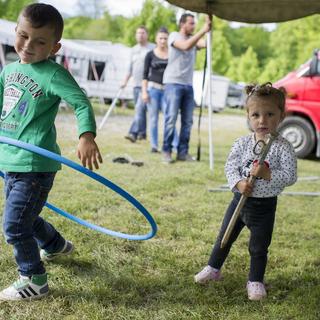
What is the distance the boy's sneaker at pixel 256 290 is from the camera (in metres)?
3.12

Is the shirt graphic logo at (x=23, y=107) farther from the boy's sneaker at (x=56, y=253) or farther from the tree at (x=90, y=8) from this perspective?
the tree at (x=90, y=8)

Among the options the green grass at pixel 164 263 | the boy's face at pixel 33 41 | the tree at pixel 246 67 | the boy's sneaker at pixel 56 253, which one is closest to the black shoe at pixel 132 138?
the green grass at pixel 164 263

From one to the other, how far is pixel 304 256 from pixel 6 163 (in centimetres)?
235

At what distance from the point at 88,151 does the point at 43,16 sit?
2.55 ft

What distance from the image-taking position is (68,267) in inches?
135

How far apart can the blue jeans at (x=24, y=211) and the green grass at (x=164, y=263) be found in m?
0.24

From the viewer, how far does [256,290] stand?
10.3ft

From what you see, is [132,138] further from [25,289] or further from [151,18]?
[151,18]

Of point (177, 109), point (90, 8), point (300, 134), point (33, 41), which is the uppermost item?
point (90, 8)

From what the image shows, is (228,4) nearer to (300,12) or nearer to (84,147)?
(300,12)

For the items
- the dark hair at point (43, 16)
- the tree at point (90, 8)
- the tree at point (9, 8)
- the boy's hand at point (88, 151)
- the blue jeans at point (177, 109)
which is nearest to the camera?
the boy's hand at point (88, 151)

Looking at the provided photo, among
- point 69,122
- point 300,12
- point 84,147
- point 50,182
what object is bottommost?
point 69,122

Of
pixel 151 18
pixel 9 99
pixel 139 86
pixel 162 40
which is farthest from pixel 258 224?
pixel 151 18

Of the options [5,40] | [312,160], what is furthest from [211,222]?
[5,40]
